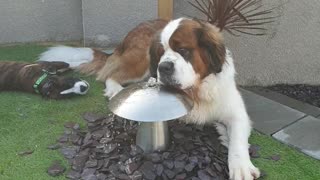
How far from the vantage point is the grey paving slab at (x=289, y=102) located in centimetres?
437

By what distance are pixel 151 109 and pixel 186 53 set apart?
1.54 feet

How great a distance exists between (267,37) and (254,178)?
2.40 m

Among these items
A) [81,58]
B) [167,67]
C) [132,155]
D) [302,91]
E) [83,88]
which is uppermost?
[167,67]

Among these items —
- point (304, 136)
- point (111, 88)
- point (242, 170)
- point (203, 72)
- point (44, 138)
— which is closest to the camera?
point (242, 170)

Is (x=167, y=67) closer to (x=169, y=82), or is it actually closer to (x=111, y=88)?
(x=169, y=82)

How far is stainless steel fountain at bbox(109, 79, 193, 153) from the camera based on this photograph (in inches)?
103

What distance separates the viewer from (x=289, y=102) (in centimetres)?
456

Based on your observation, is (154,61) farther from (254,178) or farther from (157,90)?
(254,178)

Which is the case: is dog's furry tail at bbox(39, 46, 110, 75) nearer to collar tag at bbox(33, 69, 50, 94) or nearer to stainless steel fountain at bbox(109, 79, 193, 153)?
collar tag at bbox(33, 69, 50, 94)

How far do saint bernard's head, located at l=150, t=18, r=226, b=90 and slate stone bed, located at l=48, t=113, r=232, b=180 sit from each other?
428 millimetres

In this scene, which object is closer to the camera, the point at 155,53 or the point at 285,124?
the point at 155,53

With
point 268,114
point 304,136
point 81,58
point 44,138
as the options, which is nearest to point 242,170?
point 304,136

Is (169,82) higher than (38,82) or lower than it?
higher

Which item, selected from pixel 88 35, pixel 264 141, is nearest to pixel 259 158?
pixel 264 141
